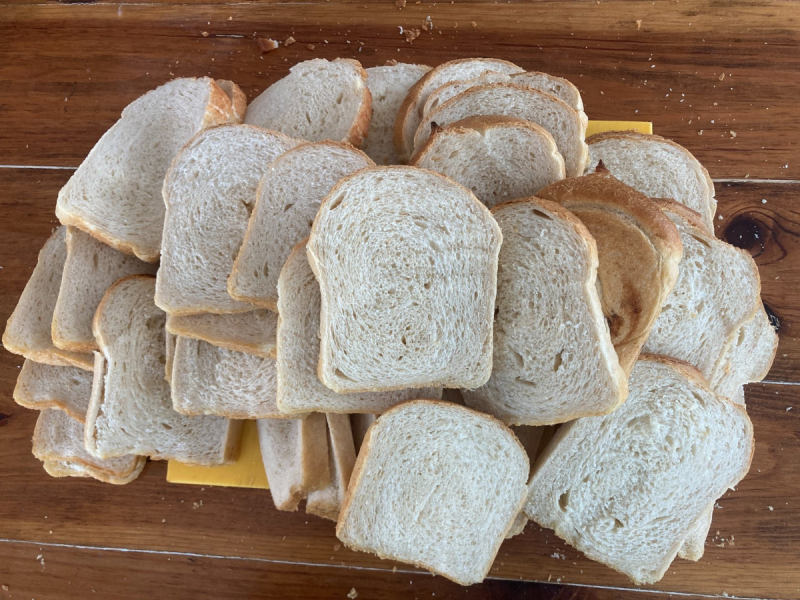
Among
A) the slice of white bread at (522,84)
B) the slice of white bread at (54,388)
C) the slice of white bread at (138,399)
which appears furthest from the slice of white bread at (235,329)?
the slice of white bread at (522,84)

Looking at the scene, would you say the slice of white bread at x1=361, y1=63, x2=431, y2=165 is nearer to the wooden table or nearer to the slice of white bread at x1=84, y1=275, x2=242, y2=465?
the wooden table

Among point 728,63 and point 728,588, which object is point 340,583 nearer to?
point 728,588

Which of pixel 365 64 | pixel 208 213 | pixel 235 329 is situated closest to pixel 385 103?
pixel 365 64

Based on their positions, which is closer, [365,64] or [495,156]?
[495,156]

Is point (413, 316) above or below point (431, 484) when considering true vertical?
above

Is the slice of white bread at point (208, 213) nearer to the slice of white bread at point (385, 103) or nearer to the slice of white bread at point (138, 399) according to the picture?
the slice of white bread at point (138, 399)

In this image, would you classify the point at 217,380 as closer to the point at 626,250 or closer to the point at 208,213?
the point at 208,213
